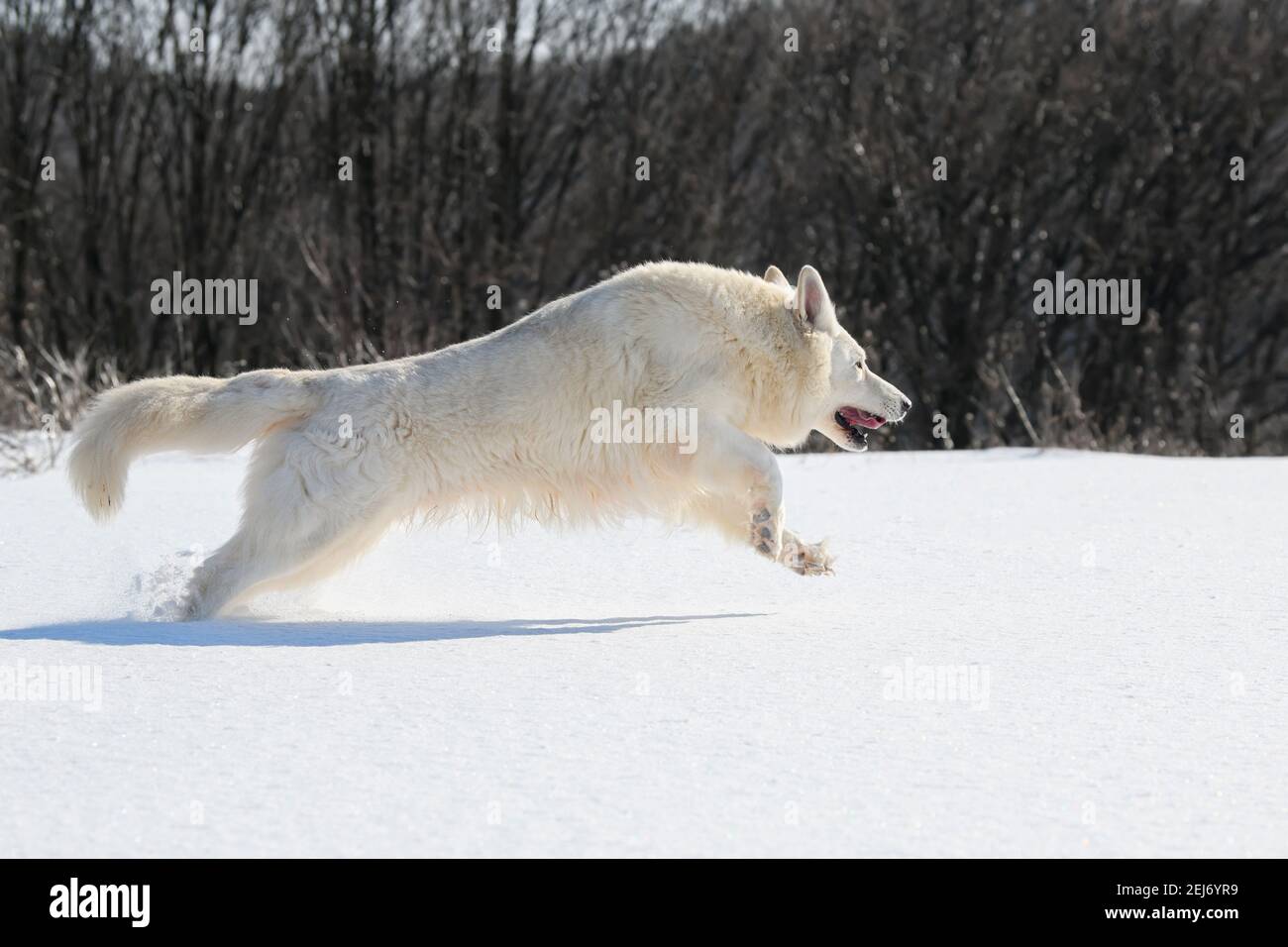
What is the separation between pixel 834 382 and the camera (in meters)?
6.91

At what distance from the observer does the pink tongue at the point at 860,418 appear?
7078 mm

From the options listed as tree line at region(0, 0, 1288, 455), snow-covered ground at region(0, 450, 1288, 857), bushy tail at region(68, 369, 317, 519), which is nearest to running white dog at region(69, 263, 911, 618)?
bushy tail at region(68, 369, 317, 519)

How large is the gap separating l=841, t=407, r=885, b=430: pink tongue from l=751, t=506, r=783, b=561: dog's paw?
3.78 ft

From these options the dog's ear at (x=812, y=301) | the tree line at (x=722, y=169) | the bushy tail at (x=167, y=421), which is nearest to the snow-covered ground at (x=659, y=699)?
the bushy tail at (x=167, y=421)

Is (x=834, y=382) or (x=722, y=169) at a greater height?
(x=722, y=169)

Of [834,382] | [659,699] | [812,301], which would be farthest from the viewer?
[834,382]

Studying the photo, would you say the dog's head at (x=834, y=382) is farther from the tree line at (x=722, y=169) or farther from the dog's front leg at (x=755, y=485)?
the tree line at (x=722, y=169)

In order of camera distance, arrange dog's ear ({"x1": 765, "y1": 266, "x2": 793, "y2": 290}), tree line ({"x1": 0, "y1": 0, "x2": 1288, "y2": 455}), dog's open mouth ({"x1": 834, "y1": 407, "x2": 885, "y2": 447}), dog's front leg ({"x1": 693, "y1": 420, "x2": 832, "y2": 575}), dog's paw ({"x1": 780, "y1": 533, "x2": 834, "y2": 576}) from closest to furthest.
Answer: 1. dog's front leg ({"x1": 693, "y1": 420, "x2": 832, "y2": 575})
2. dog's paw ({"x1": 780, "y1": 533, "x2": 834, "y2": 576})
3. dog's open mouth ({"x1": 834, "y1": 407, "x2": 885, "y2": 447})
4. dog's ear ({"x1": 765, "y1": 266, "x2": 793, "y2": 290})
5. tree line ({"x1": 0, "y1": 0, "x2": 1288, "y2": 455})

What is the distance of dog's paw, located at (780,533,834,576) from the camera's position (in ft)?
20.1

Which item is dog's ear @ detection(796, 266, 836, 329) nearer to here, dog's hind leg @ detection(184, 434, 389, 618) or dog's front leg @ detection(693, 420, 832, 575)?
dog's front leg @ detection(693, 420, 832, 575)

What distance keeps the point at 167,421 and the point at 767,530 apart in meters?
2.37

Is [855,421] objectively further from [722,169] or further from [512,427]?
[722,169]

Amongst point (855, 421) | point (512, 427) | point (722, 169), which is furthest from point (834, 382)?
point (722, 169)
